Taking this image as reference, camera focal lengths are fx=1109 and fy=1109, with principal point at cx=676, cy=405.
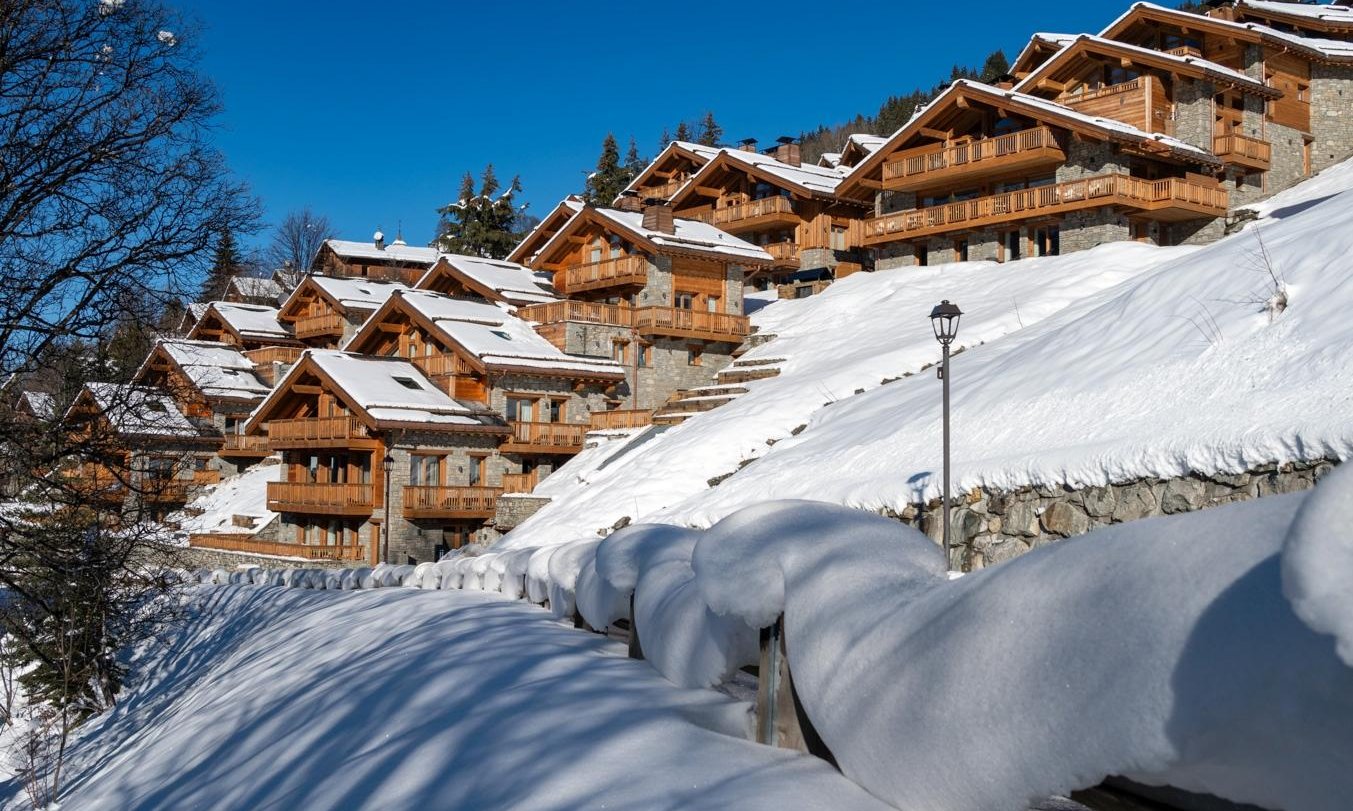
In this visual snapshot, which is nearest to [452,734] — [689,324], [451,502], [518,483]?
[451,502]

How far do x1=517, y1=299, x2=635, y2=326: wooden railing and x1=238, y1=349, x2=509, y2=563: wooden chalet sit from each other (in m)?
5.18

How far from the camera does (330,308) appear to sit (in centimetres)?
5597

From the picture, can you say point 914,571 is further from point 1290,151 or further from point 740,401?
point 1290,151

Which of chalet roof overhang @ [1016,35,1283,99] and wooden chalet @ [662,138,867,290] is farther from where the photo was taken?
wooden chalet @ [662,138,867,290]

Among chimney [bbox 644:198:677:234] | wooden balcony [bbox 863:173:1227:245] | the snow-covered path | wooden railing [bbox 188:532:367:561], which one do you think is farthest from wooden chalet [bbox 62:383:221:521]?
wooden balcony [bbox 863:173:1227:245]

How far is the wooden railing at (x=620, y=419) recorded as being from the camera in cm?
3597

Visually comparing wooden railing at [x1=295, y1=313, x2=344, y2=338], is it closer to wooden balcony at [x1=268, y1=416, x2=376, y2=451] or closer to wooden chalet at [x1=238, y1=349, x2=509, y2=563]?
wooden balcony at [x1=268, y1=416, x2=376, y2=451]

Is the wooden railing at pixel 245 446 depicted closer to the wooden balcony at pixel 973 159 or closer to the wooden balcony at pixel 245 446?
the wooden balcony at pixel 245 446

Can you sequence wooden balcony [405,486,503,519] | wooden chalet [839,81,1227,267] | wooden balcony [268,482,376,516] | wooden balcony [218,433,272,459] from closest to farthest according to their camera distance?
wooden balcony [405,486,503,519] < wooden balcony [268,482,376,516] < wooden chalet [839,81,1227,267] < wooden balcony [218,433,272,459]

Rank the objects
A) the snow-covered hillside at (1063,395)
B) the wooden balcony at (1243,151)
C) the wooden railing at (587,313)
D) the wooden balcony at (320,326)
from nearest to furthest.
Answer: the snow-covered hillside at (1063,395) → the wooden balcony at (1243,151) → the wooden railing at (587,313) → the wooden balcony at (320,326)

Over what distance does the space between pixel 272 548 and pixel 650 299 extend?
52.5 feet

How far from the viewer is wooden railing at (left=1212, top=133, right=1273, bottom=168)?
129 feet

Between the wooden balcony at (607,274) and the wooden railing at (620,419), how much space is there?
6.83 m

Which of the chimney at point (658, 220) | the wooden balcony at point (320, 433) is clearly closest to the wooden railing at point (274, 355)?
the wooden balcony at point (320, 433)
